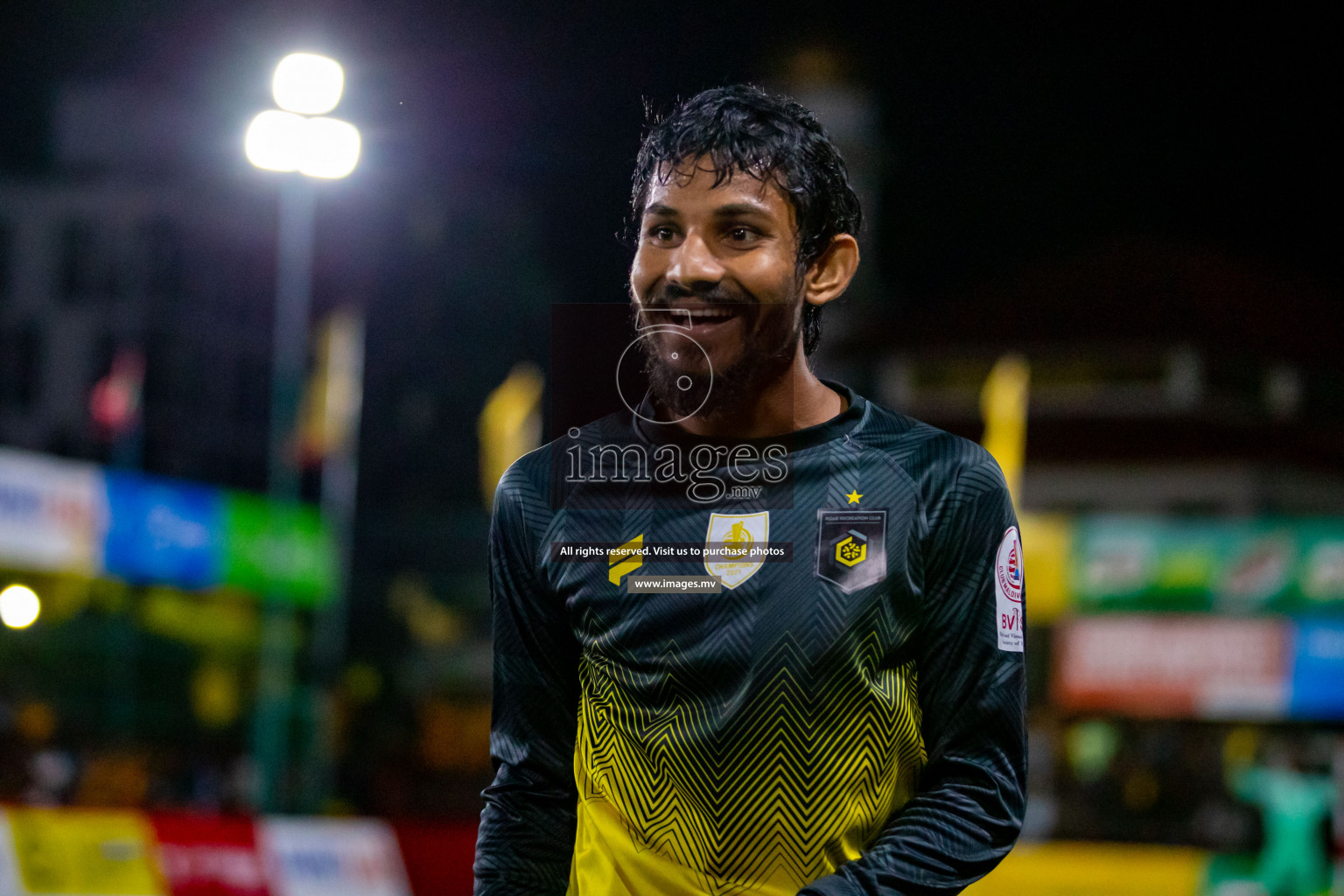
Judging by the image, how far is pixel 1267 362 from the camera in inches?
969

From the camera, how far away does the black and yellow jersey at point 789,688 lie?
4.98 feet

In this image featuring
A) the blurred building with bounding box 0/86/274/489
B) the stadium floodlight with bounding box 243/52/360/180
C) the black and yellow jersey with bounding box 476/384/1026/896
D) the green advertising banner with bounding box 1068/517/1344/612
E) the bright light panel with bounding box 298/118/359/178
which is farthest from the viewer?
the blurred building with bounding box 0/86/274/489

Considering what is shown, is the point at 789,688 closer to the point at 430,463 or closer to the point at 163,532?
the point at 163,532

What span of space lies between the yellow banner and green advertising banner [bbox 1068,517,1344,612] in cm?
654

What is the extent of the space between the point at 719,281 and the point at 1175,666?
501 inches

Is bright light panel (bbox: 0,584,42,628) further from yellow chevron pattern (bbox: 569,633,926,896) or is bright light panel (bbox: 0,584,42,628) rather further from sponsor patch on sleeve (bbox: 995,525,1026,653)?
sponsor patch on sleeve (bbox: 995,525,1026,653)

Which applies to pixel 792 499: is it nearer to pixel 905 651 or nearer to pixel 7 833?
pixel 905 651

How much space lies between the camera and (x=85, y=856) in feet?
21.0

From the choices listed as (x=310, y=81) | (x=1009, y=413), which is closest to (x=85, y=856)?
(x=310, y=81)

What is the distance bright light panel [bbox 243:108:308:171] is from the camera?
5.76 meters

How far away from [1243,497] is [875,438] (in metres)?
22.4

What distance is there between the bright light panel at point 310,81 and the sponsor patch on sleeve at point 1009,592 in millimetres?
2082

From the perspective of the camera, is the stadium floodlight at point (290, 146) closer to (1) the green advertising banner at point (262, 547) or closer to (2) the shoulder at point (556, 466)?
(2) the shoulder at point (556, 466)


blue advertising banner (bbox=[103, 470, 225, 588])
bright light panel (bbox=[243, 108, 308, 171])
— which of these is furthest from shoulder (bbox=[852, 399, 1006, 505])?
blue advertising banner (bbox=[103, 470, 225, 588])
